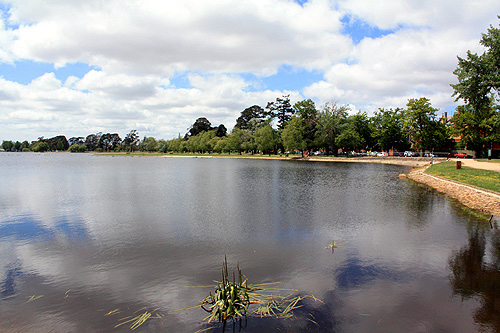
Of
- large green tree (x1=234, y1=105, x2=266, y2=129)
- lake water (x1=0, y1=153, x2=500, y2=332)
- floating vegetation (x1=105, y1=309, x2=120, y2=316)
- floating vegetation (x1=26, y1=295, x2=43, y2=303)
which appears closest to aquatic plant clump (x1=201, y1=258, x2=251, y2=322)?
lake water (x1=0, y1=153, x2=500, y2=332)

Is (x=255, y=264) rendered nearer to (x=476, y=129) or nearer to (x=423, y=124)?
(x=476, y=129)

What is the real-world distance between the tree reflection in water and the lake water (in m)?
0.05

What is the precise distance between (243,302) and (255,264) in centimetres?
318

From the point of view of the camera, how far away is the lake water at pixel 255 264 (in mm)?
8414

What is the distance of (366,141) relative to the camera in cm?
11019

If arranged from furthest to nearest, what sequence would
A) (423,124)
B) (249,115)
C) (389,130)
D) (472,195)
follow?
(249,115) → (389,130) → (423,124) → (472,195)

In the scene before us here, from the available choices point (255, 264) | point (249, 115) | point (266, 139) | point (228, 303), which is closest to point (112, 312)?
point (228, 303)

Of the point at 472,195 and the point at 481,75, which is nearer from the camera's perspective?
the point at 472,195

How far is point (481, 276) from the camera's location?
10789mm

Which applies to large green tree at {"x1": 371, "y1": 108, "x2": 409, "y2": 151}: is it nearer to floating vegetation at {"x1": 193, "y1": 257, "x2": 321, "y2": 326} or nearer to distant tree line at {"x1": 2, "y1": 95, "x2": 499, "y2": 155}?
distant tree line at {"x1": 2, "y1": 95, "x2": 499, "y2": 155}

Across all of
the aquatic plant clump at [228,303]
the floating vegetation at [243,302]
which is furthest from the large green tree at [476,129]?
the aquatic plant clump at [228,303]

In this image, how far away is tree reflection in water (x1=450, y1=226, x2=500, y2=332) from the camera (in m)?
8.42

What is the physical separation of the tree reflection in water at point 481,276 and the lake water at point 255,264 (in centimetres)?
5

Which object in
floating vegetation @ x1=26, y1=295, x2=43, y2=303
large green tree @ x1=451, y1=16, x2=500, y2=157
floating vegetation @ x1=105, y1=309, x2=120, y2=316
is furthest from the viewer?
large green tree @ x1=451, y1=16, x2=500, y2=157
